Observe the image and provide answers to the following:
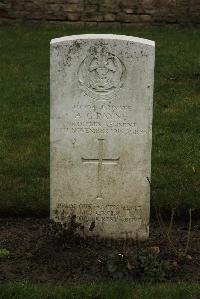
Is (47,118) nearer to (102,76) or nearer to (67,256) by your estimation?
(102,76)

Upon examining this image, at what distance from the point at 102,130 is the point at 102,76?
0.38 m

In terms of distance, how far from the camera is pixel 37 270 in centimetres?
543

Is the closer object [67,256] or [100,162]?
[67,256]

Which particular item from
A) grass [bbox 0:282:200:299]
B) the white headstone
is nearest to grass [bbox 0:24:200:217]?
the white headstone

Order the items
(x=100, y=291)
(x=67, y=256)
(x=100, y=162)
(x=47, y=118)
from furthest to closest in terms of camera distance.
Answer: (x=47, y=118), (x=100, y=162), (x=67, y=256), (x=100, y=291)

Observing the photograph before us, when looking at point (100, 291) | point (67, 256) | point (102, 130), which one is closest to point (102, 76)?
point (102, 130)

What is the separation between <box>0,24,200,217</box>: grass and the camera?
6.67 m

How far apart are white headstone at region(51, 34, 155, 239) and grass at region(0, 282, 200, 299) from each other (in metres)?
0.82

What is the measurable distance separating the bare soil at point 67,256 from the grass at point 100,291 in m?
0.23

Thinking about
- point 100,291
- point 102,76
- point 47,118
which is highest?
point 102,76

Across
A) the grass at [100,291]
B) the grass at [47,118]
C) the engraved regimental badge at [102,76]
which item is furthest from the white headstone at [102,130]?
the grass at [100,291]

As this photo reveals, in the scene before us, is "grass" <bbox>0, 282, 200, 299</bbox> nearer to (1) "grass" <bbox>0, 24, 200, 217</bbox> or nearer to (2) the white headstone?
(2) the white headstone

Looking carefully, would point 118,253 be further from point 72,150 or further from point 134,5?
point 134,5

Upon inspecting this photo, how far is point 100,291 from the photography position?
4977mm
